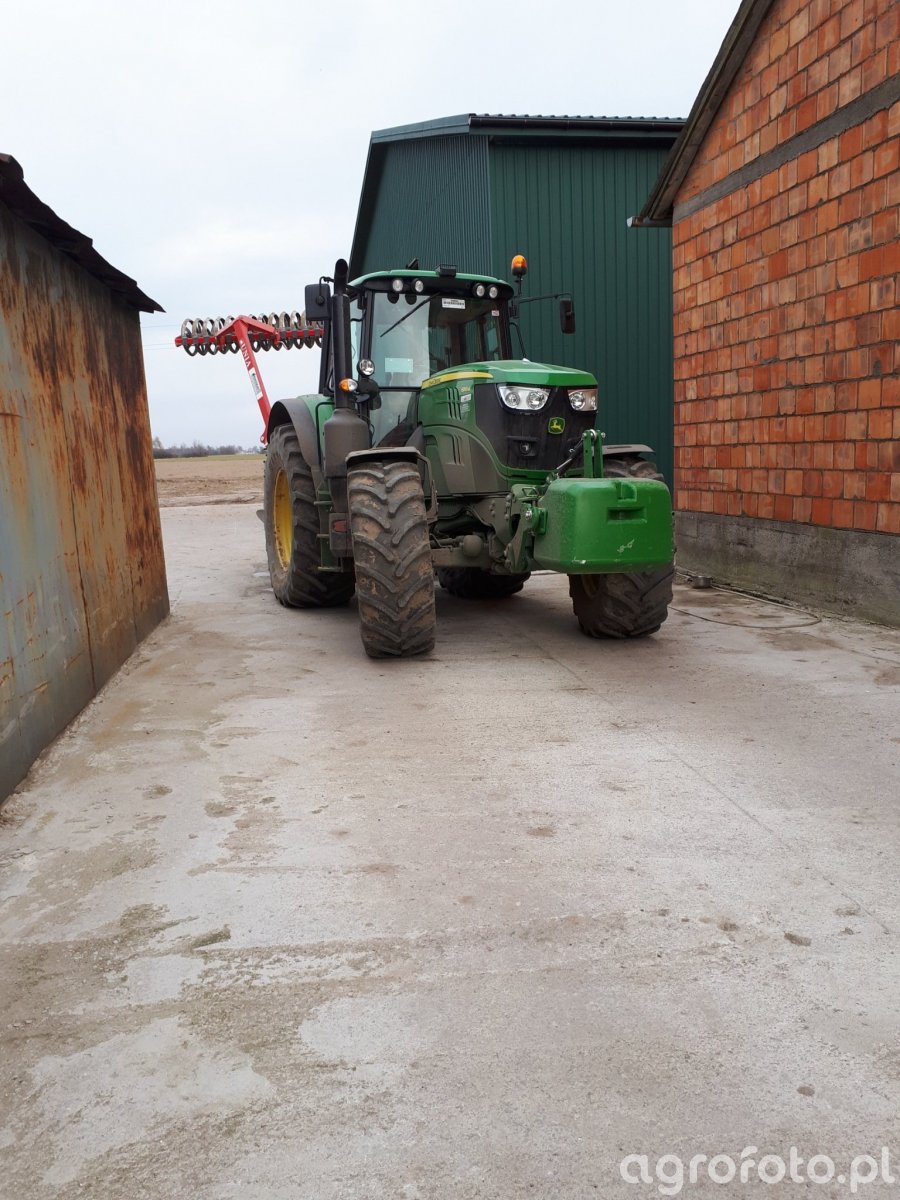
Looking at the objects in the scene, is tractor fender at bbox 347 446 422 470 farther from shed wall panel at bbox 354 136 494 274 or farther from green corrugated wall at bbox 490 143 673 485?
shed wall panel at bbox 354 136 494 274

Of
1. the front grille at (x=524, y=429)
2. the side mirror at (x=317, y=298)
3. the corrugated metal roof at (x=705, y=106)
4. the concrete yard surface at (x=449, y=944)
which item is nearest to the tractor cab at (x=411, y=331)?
the side mirror at (x=317, y=298)

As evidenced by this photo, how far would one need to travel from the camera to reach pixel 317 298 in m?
6.54

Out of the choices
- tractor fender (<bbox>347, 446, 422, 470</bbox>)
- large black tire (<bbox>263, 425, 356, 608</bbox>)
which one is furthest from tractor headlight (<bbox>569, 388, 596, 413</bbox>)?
large black tire (<bbox>263, 425, 356, 608</bbox>)

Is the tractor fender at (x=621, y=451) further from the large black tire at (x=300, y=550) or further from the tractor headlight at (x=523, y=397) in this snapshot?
the large black tire at (x=300, y=550)

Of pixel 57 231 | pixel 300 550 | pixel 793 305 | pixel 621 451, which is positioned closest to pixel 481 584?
pixel 300 550

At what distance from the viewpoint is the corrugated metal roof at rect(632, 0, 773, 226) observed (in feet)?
27.1

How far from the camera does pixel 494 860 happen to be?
10.4 feet

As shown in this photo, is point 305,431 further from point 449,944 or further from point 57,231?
point 449,944

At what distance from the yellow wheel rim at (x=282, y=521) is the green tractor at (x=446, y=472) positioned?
2.62ft

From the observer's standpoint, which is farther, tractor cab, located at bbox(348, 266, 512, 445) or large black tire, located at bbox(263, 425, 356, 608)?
large black tire, located at bbox(263, 425, 356, 608)

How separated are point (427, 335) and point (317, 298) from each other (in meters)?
0.92

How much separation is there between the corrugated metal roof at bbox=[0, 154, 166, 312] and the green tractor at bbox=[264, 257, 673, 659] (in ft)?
4.14

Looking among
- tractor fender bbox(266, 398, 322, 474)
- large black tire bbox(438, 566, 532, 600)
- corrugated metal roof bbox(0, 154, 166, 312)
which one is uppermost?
corrugated metal roof bbox(0, 154, 166, 312)

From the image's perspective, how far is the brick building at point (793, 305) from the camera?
6855 mm
